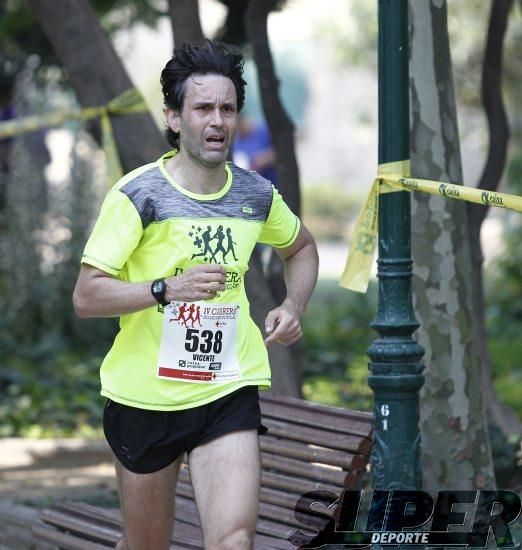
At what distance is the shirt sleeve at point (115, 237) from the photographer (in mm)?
3967

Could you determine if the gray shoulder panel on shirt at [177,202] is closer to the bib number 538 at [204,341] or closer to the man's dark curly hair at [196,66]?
the man's dark curly hair at [196,66]

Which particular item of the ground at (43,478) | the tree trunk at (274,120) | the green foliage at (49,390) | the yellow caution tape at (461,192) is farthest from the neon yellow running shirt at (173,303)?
the green foliage at (49,390)

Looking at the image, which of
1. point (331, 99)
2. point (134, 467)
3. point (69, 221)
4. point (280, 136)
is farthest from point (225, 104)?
point (331, 99)

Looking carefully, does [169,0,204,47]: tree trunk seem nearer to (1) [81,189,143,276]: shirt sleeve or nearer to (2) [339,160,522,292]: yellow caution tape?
(2) [339,160,522,292]: yellow caution tape

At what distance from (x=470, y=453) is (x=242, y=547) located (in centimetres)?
219

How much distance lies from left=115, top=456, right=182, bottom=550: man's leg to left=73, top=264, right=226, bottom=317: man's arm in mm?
550

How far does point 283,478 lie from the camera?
212 inches

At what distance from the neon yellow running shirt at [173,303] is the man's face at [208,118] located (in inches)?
4.9

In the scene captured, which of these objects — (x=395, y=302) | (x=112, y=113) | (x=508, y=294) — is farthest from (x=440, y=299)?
(x=508, y=294)

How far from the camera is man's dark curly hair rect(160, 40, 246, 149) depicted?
4156 millimetres

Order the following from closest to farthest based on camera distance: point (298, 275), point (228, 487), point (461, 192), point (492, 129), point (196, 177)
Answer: point (228, 487) → point (196, 177) → point (298, 275) → point (461, 192) → point (492, 129)

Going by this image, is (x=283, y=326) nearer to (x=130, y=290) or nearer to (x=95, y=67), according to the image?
(x=130, y=290)

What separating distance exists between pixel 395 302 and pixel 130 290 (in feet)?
4.79

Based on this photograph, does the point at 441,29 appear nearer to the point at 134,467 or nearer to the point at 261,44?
the point at 261,44
